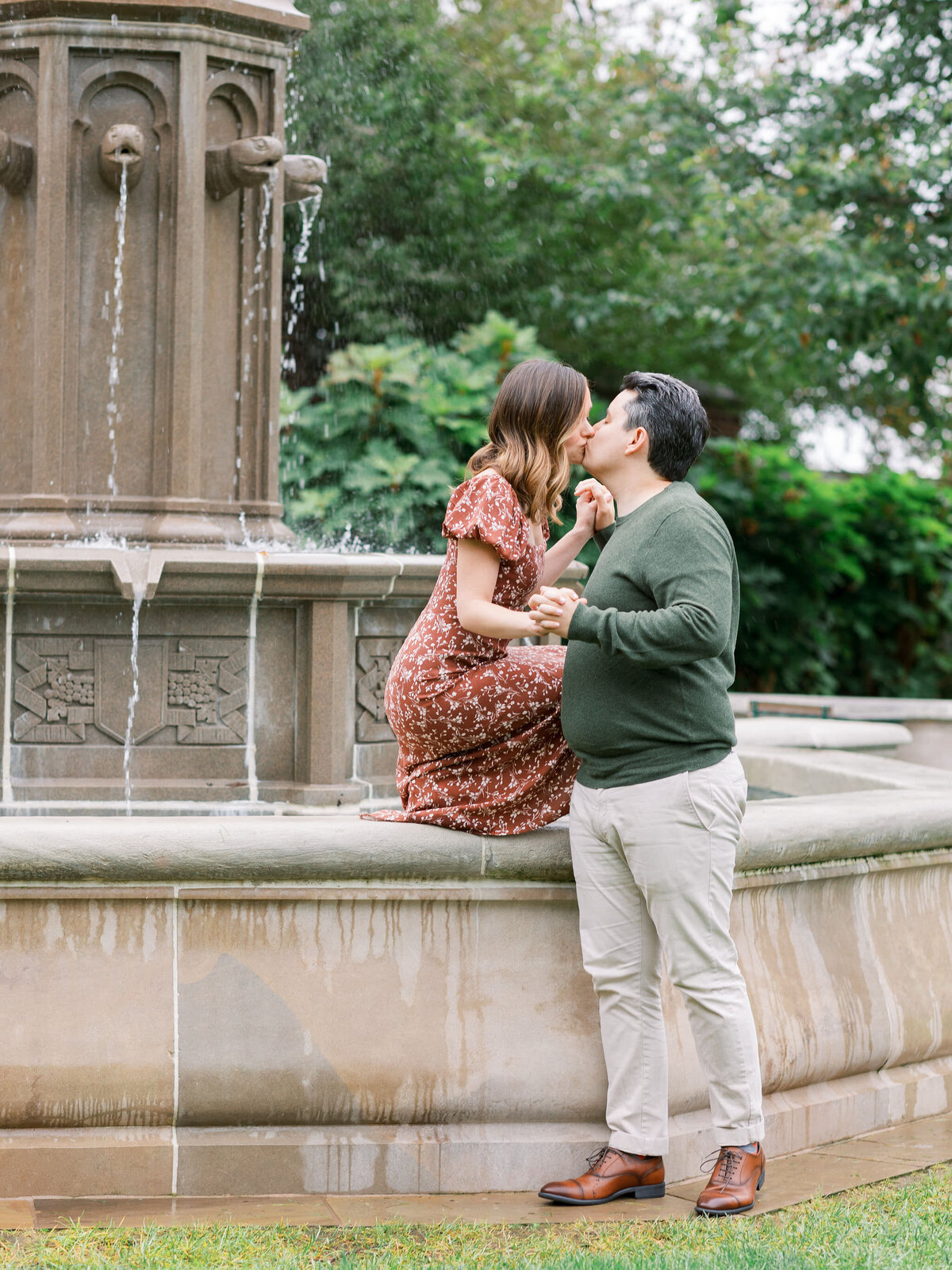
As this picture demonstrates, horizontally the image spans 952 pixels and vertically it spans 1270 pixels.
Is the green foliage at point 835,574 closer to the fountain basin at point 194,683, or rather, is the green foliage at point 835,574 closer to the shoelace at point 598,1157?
the fountain basin at point 194,683

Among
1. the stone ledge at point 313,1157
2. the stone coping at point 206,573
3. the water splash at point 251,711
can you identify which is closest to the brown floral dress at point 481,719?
the stone ledge at point 313,1157

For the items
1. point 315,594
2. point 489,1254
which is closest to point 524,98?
point 315,594

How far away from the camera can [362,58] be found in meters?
16.4

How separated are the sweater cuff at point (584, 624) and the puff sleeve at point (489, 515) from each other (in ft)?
1.09

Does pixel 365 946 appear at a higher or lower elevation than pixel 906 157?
lower

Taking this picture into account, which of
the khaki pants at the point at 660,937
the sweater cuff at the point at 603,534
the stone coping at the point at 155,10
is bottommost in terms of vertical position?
the khaki pants at the point at 660,937

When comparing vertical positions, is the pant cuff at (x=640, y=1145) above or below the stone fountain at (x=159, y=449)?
below

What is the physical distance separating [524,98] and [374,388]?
4606 millimetres

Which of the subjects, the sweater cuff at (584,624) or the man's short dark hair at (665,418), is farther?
the man's short dark hair at (665,418)

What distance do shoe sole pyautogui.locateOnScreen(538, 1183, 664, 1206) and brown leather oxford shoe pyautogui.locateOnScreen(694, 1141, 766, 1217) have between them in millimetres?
117

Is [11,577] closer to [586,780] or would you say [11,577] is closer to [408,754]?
[408,754]

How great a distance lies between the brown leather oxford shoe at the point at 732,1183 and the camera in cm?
332

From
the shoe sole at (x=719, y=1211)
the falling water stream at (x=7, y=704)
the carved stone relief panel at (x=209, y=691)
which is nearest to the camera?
the shoe sole at (x=719, y=1211)

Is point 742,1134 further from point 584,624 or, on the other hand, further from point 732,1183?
point 584,624
